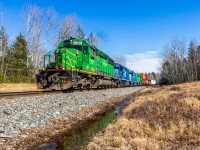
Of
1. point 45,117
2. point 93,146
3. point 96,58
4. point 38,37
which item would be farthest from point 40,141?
point 38,37

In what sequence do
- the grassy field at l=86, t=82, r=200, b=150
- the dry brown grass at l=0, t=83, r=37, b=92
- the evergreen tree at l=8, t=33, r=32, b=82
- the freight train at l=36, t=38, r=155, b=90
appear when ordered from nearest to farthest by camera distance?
1. the grassy field at l=86, t=82, r=200, b=150
2. the freight train at l=36, t=38, r=155, b=90
3. the dry brown grass at l=0, t=83, r=37, b=92
4. the evergreen tree at l=8, t=33, r=32, b=82


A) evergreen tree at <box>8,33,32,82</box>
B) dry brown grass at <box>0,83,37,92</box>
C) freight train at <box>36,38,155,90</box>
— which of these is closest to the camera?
freight train at <box>36,38,155,90</box>

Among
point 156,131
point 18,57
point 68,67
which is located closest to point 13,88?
point 68,67

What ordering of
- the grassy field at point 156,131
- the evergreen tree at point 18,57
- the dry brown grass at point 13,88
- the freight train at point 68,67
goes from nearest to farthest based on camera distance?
the grassy field at point 156,131 → the freight train at point 68,67 → the dry brown grass at point 13,88 → the evergreen tree at point 18,57

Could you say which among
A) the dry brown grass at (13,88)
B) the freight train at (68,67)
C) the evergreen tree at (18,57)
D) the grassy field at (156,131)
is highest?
the evergreen tree at (18,57)

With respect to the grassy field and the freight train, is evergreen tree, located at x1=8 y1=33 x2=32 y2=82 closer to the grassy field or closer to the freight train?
the freight train

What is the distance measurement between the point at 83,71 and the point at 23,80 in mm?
19886

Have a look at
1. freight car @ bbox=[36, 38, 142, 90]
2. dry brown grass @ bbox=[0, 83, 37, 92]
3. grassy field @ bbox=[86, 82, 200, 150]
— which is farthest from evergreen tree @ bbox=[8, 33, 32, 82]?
grassy field @ bbox=[86, 82, 200, 150]

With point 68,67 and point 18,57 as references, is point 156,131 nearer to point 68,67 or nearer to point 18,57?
point 68,67

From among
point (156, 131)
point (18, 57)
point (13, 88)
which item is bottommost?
point (156, 131)

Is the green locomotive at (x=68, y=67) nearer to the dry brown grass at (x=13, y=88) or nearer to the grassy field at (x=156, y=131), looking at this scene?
the dry brown grass at (x=13, y=88)

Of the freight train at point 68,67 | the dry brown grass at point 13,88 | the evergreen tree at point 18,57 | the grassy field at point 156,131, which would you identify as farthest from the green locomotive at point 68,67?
the evergreen tree at point 18,57

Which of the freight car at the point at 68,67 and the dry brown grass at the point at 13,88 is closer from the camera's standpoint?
the freight car at the point at 68,67

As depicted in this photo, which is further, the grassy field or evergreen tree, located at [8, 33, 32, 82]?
evergreen tree, located at [8, 33, 32, 82]
